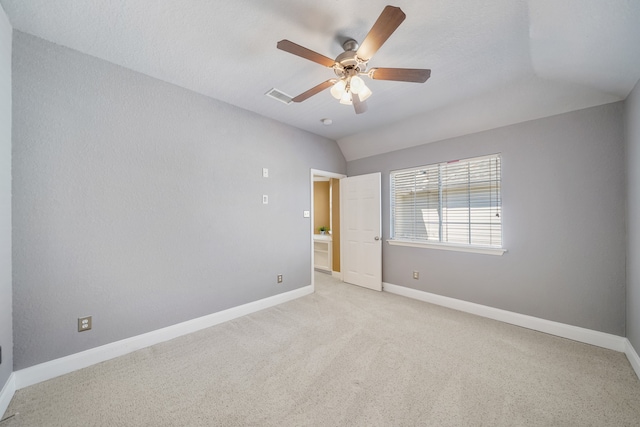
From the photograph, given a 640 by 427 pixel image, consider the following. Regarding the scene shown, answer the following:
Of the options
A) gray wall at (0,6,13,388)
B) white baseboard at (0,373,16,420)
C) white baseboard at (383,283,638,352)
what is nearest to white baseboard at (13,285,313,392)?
white baseboard at (0,373,16,420)

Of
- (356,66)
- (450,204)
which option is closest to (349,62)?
(356,66)

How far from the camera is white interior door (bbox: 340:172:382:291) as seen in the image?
161 inches

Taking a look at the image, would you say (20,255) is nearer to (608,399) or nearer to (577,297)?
(608,399)

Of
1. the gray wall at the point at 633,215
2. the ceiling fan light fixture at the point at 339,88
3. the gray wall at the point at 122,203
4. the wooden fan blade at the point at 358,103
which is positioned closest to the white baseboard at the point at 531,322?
the gray wall at the point at 633,215

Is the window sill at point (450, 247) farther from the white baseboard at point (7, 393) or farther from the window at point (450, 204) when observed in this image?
the white baseboard at point (7, 393)

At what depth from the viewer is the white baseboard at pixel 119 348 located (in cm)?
182

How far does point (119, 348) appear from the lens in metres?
2.18

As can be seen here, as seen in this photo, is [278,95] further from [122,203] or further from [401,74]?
[122,203]

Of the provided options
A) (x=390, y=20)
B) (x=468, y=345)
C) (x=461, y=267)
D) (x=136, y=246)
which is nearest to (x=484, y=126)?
(x=461, y=267)

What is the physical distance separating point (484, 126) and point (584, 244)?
169cm

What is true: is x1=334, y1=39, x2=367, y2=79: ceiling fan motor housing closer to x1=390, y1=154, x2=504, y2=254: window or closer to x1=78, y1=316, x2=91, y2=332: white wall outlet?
x1=390, y1=154, x2=504, y2=254: window

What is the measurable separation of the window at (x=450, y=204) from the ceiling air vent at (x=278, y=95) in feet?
7.22

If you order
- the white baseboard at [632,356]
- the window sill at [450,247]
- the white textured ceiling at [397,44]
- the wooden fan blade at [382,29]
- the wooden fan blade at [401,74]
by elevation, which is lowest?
the white baseboard at [632,356]

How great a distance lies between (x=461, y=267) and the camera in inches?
129
